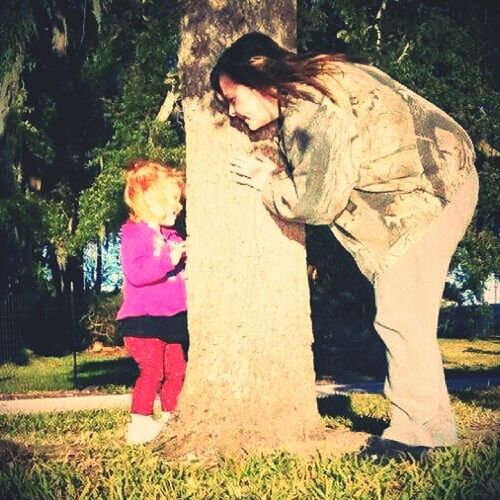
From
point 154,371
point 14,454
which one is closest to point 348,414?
point 154,371

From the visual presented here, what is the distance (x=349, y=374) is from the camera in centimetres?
1495

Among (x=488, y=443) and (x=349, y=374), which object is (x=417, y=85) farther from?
(x=488, y=443)

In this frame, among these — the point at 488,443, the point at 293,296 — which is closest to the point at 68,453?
the point at 293,296

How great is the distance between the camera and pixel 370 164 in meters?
3.71

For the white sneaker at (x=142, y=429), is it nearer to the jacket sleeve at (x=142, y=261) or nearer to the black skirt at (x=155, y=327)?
the black skirt at (x=155, y=327)

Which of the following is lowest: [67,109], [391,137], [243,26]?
[391,137]

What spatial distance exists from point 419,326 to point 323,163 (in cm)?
83

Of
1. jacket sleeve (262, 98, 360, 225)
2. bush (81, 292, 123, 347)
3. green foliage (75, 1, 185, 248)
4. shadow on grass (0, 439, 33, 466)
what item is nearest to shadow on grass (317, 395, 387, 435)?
jacket sleeve (262, 98, 360, 225)

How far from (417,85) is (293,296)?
8203 millimetres

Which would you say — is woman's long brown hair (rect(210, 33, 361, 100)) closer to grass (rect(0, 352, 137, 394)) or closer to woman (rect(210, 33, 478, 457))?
woman (rect(210, 33, 478, 457))

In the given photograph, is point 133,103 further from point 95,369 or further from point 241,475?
point 241,475

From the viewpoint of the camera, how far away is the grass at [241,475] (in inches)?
131

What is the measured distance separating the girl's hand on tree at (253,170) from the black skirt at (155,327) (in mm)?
1371

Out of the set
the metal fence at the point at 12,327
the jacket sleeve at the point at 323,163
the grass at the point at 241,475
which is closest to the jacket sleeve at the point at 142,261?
the grass at the point at 241,475
